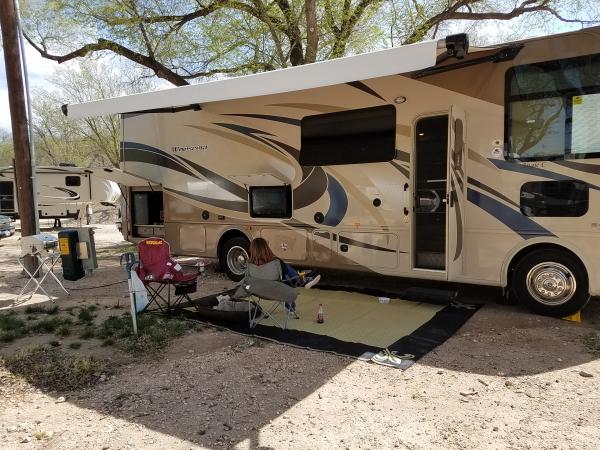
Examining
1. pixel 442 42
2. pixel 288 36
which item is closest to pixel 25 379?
pixel 442 42

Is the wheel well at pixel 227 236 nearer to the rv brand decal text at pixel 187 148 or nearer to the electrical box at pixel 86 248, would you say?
the rv brand decal text at pixel 187 148

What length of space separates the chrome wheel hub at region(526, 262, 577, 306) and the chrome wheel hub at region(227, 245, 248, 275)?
4085mm

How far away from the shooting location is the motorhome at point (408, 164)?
4.84m

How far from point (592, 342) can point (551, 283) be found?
833 millimetres

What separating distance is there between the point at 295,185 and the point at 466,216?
240 centimetres

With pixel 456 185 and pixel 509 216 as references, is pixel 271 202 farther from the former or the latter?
pixel 509 216

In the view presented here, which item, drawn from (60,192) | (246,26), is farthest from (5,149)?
(246,26)

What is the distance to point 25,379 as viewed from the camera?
375 cm

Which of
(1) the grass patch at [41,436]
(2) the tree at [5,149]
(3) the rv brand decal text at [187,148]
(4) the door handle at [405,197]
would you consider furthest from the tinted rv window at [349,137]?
(2) the tree at [5,149]

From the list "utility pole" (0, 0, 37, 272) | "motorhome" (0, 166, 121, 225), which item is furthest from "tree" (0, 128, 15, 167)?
"utility pole" (0, 0, 37, 272)

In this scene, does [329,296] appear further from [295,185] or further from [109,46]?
[109,46]

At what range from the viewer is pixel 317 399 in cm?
340

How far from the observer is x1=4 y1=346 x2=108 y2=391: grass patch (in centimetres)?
368

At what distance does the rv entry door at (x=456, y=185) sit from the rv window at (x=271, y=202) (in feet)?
7.63
